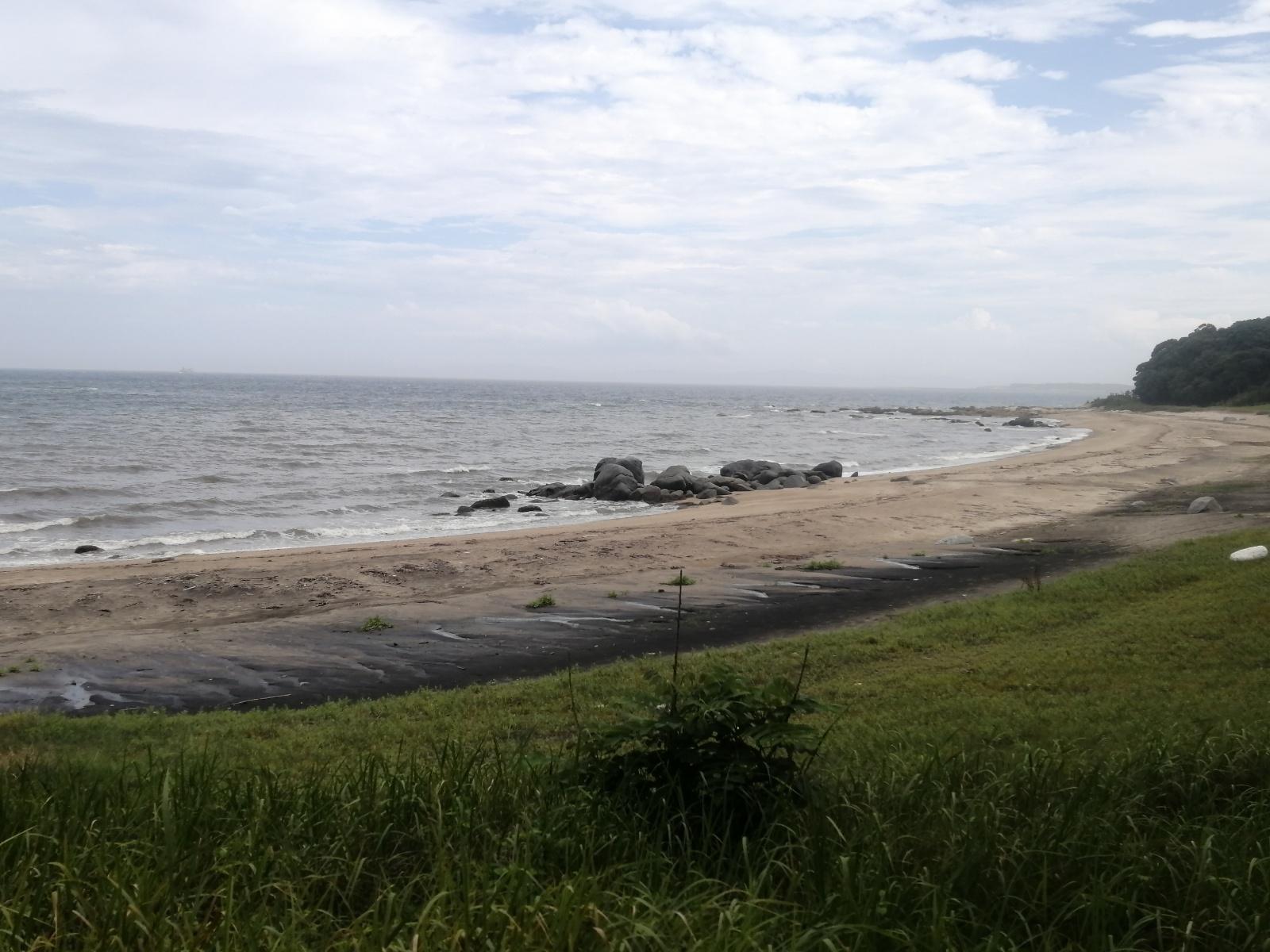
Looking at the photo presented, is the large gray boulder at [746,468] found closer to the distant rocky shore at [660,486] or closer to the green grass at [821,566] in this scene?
the distant rocky shore at [660,486]

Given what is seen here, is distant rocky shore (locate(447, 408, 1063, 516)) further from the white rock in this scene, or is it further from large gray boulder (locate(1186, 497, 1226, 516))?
the white rock

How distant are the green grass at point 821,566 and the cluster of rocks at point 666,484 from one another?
16666mm

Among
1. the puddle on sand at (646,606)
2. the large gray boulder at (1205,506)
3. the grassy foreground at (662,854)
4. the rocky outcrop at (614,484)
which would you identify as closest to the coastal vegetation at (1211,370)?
the rocky outcrop at (614,484)

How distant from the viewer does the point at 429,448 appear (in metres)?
53.5

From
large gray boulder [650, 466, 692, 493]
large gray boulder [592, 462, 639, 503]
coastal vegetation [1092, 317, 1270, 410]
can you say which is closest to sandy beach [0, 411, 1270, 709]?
large gray boulder [592, 462, 639, 503]

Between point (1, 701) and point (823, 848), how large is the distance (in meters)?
9.51

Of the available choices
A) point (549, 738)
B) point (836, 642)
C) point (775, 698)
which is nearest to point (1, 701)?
point (549, 738)

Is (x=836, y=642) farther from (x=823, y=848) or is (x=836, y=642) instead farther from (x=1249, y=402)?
(x=1249, y=402)

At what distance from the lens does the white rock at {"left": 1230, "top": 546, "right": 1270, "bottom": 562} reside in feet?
44.9

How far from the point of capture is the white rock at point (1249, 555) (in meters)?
13.7

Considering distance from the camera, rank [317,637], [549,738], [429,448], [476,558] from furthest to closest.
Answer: [429,448] → [476,558] → [317,637] → [549,738]

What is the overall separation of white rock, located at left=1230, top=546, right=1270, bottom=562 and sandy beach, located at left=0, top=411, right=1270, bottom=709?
4191mm

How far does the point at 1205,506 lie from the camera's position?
22.1 meters

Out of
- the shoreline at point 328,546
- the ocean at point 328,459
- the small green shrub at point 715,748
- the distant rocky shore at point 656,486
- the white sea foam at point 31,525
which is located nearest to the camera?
the small green shrub at point 715,748
